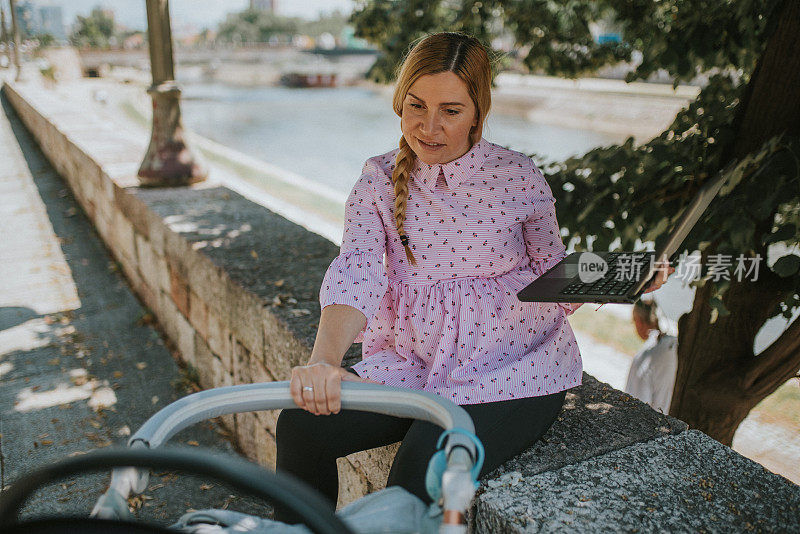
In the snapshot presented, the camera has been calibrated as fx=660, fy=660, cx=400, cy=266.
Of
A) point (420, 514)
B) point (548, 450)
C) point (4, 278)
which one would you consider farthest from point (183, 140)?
point (420, 514)

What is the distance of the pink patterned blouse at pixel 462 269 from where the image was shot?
1764 mm

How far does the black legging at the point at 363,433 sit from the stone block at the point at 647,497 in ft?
0.36

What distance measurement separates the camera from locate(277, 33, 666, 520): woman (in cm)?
164

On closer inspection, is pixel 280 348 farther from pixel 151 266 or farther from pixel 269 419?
pixel 151 266

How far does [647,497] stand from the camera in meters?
1.42

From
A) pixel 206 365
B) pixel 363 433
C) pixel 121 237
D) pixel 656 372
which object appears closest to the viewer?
pixel 363 433

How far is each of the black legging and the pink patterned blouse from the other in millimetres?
105

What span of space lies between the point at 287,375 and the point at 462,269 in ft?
3.28

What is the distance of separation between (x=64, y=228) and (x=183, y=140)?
7.98 ft

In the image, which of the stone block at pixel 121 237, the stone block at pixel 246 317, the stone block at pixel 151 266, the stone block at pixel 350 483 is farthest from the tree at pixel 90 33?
the stone block at pixel 350 483

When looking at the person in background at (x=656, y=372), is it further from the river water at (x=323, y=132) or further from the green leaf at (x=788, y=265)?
the river water at (x=323, y=132)

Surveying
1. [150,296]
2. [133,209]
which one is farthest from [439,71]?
[133,209]

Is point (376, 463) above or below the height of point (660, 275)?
below

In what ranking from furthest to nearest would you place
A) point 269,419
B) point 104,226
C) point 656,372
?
point 104,226 < point 656,372 < point 269,419
